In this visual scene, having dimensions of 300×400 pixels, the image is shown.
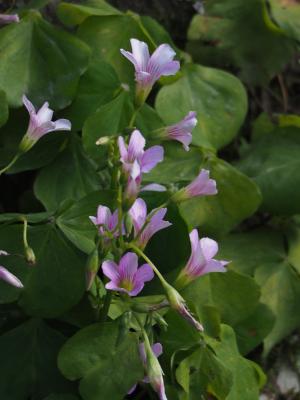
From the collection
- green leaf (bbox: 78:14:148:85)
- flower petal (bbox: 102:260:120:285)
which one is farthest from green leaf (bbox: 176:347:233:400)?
green leaf (bbox: 78:14:148:85)

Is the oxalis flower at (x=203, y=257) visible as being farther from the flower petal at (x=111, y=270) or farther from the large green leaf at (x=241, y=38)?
the large green leaf at (x=241, y=38)

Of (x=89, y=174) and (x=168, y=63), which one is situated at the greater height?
(x=168, y=63)

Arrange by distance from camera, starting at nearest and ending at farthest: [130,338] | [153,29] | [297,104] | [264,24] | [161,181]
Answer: [130,338]
[161,181]
[153,29]
[264,24]
[297,104]

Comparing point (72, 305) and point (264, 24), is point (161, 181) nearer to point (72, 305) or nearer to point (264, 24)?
point (72, 305)

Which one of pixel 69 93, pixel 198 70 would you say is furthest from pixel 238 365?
pixel 198 70

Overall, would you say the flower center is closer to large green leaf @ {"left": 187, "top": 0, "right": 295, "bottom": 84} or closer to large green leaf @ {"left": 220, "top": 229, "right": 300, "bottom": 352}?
large green leaf @ {"left": 220, "top": 229, "right": 300, "bottom": 352}

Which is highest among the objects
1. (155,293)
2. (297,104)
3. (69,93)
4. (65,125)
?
(65,125)

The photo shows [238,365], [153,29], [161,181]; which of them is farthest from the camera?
[153,29]
